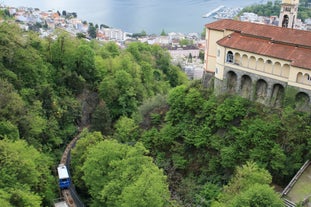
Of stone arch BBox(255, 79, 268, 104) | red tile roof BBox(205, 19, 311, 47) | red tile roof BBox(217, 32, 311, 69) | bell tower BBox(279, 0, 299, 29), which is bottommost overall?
stone arch BBox(255, 79, 268, 104)

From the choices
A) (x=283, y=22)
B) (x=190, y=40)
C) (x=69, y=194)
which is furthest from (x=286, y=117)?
(x=190, y=40)

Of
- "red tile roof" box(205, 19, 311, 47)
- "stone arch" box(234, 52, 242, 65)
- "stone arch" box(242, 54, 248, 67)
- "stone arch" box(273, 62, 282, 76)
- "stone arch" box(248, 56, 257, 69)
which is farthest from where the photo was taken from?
"stone arch" box(234, 52, 242, 65)

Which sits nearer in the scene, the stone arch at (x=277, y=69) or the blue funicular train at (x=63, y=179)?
the stone arch at (x=277, y=69)

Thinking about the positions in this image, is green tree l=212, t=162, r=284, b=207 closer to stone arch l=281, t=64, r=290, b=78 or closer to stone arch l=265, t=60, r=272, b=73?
stone arch l=281, t=64, r=290, b=78

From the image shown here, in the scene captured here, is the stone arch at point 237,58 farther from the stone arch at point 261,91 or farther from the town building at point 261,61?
the stone arch at point 261,91

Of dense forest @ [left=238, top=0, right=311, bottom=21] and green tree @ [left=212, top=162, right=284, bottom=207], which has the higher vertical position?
green tree @ [left=212, top=162, right=284, bottom=207]

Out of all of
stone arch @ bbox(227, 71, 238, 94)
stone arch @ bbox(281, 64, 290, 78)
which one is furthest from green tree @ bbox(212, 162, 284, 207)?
stone arch @ bbox(227, 71, 238, 94)

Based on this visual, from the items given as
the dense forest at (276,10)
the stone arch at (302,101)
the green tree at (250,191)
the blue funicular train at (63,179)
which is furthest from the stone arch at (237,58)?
the dense forest at (276,10)

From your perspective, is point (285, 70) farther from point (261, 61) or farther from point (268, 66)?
point (261, 61)
